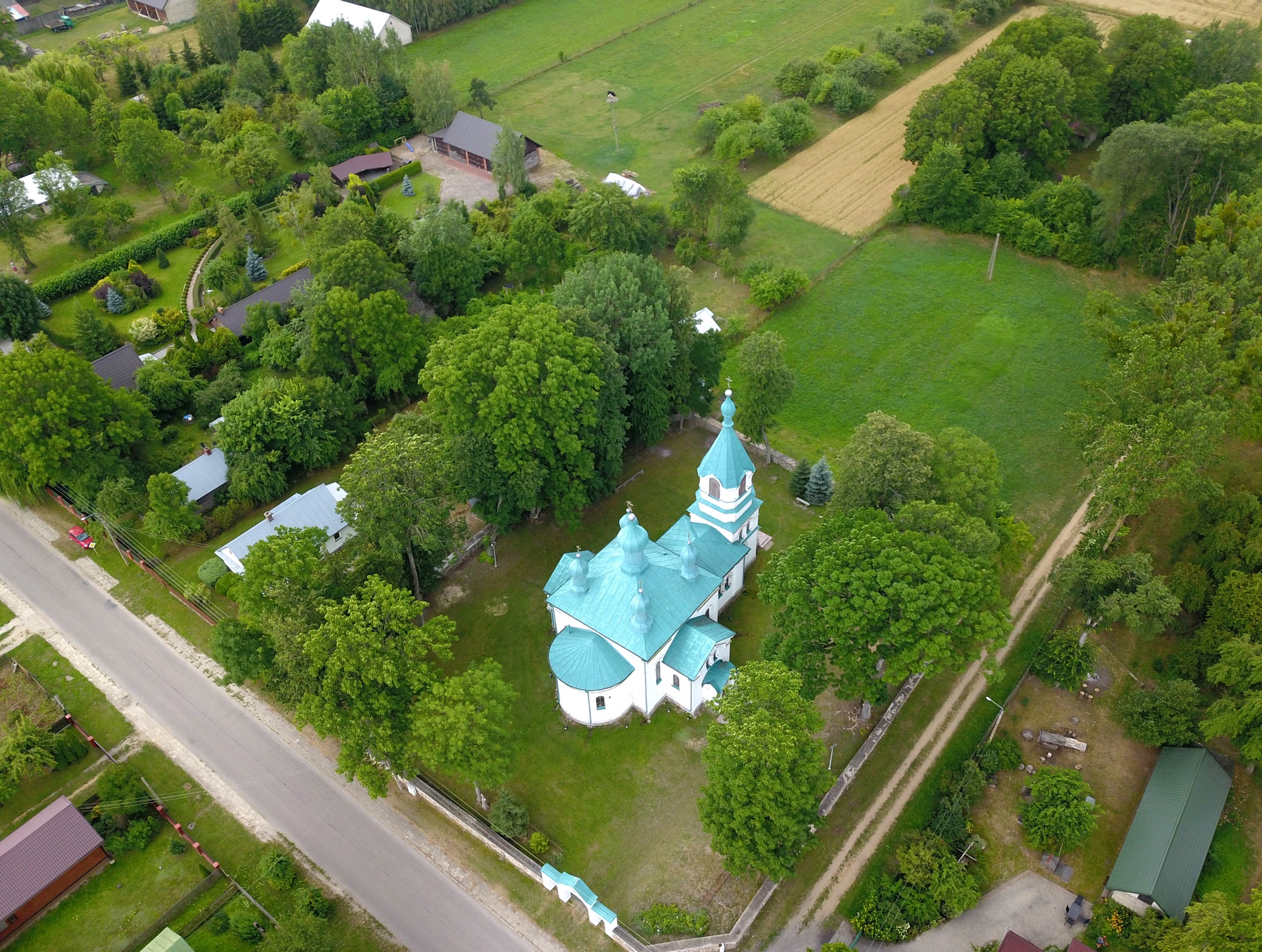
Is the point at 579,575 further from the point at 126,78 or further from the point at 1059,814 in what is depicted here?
the point at 126,78

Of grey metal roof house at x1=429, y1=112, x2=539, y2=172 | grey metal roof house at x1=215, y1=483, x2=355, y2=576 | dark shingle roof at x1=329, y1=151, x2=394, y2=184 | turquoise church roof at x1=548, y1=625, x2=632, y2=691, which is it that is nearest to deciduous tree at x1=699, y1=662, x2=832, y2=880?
turquoise church roof at x1=548, y1=625, x2=632, y2=691

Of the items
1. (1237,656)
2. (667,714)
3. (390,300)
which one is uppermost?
(390,300)

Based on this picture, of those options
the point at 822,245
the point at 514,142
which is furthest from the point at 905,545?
the point at 514,142

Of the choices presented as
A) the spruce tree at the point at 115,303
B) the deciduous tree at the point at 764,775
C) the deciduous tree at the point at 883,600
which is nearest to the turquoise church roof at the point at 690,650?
the deciduous tree at the point at 883,600

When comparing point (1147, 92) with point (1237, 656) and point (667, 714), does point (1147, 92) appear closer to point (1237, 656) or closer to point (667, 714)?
point (1237, 656)

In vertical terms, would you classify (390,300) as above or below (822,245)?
above

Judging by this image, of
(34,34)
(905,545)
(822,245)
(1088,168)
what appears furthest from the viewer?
(34,34)

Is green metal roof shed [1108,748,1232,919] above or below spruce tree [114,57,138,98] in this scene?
below

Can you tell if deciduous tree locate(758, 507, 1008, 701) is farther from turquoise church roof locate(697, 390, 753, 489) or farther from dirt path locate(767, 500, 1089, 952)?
dirt path locate(767, 500, 1089, 952)
